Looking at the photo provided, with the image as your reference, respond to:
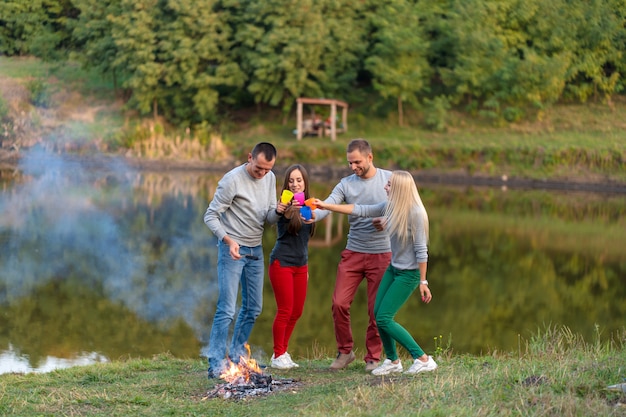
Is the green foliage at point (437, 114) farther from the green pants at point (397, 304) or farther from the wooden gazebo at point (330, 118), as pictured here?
the green pants at point (397, 304)

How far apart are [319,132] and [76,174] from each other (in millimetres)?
8732

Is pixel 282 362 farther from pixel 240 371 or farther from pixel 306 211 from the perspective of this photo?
pixel 306 211

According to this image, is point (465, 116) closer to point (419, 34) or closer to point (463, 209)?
point (419, 34)

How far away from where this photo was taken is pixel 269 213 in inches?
301

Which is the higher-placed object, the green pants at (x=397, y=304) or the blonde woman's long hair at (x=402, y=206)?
the blonde woman's long hair at (x=402, y=206)

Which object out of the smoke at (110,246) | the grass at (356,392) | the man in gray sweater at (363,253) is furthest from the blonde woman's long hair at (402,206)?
the smoke at (110,246)

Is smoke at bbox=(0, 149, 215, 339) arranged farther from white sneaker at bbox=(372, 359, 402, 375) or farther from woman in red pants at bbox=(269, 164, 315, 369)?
white sneaker at bbox=(372, 359, 402, 375)

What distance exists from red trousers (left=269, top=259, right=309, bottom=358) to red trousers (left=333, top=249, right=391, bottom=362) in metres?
0.32

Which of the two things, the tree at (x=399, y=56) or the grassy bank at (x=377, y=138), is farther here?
the tree at (x=399, y=56)

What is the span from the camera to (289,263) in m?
7.85

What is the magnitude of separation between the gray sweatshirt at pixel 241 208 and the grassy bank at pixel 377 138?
22.9m

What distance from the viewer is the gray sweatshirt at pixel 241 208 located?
24.2ft

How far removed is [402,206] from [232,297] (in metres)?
1.56

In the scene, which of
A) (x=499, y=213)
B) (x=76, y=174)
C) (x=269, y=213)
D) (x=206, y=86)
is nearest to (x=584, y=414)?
(x=269, y=213)
